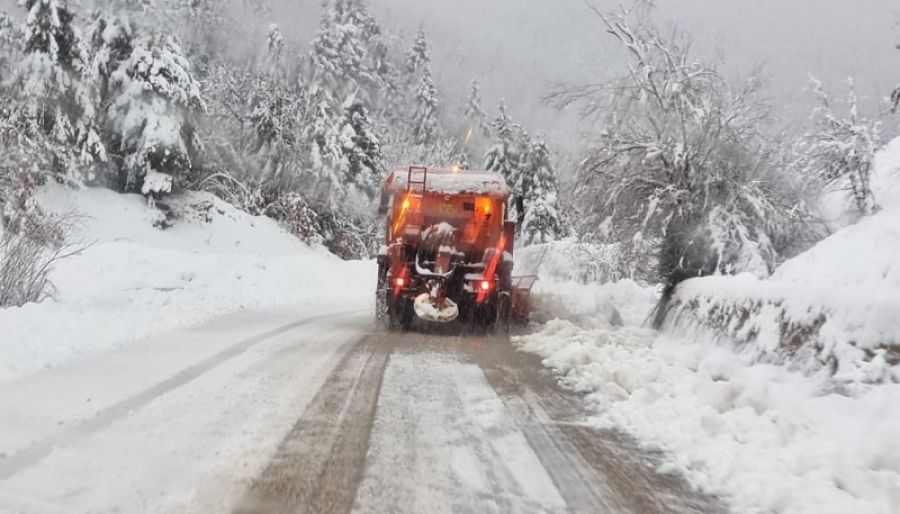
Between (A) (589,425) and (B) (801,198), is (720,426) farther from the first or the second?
(B) (801,198)

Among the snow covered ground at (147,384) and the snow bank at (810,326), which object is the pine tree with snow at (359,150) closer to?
the snow covered ground at (147,384)

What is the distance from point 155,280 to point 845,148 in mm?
16388

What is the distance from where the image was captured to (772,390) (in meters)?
5.10

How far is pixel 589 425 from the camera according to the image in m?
5.00

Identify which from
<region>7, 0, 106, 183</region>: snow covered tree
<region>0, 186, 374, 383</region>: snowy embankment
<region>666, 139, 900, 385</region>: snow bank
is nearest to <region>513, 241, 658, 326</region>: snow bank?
<region>666, 139, 900, 385</region>: snow bank

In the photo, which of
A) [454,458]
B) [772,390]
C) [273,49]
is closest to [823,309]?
[772,390]

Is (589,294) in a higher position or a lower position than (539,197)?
lower

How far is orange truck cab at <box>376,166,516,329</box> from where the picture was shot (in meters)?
11.1

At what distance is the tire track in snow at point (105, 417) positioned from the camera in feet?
11.6

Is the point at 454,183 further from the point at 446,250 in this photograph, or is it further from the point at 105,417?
the point at 105,417

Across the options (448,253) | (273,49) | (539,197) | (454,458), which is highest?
(273,49)

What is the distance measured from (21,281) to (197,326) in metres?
2.51

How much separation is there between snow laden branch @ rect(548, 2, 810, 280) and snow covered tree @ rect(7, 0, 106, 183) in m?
20.8

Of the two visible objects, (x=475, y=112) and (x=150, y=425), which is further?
(x=475, y=112)
